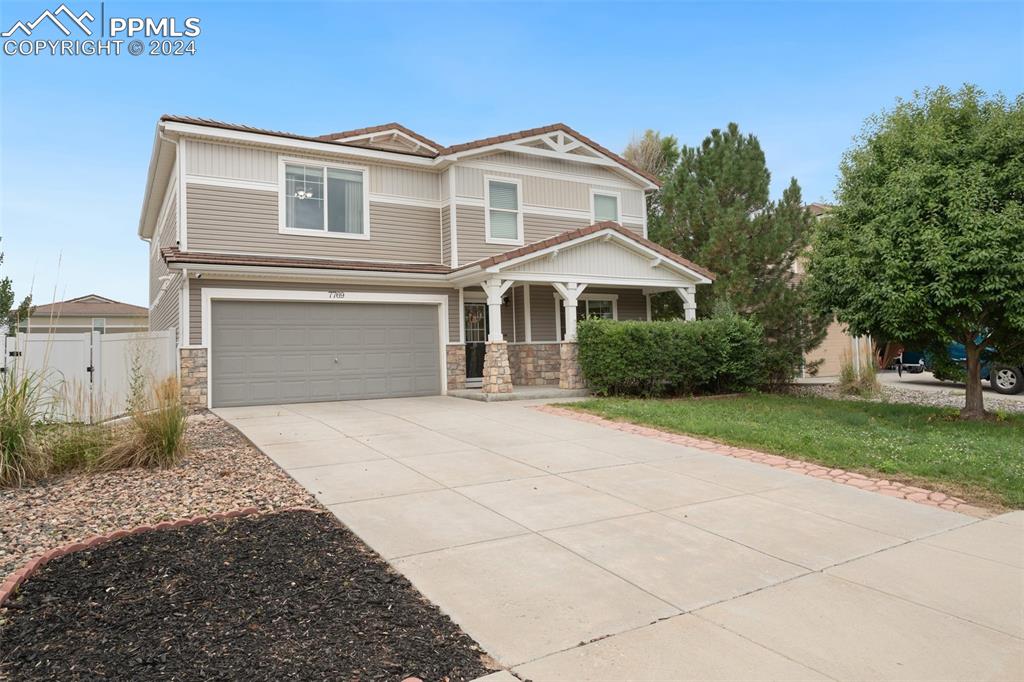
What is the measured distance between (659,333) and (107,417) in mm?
10310

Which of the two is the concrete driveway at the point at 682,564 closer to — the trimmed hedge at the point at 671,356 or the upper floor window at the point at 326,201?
the trimmed hedge at the point at 671,356

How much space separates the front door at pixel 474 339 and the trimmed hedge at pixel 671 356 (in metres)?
3.13

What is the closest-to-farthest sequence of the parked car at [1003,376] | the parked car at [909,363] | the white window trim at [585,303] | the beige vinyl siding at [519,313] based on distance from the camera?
the parked car at [1003,376] → the beige vinyl siding at [519,313] → the white window trim at [585,303] → the parked car at [909,363]

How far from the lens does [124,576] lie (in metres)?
3.49

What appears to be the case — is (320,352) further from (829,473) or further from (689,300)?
(829,473)

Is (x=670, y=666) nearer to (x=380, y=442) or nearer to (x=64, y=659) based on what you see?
(x=64, y=659)

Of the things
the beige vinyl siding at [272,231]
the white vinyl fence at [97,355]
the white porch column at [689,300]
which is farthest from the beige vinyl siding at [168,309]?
the white porch column at [689,300]

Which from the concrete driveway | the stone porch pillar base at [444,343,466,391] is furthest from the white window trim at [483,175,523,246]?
the concrete driveway

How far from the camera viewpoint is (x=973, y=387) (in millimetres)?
10742

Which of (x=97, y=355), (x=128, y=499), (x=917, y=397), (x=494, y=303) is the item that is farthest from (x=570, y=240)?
(x=128, y=499)

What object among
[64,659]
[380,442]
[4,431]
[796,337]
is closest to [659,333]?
[796,337]

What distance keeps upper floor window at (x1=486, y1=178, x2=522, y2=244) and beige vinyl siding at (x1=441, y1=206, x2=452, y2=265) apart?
3.19ft

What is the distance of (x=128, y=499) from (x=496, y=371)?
8606mm

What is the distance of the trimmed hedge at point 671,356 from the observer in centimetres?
1336
